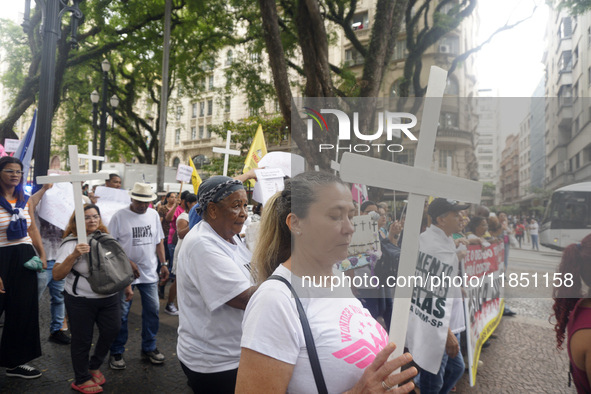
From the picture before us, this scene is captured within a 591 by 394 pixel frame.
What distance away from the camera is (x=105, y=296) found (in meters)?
3.54

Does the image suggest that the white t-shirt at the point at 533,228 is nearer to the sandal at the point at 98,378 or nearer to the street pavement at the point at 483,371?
the street pavement at the point at 483,371

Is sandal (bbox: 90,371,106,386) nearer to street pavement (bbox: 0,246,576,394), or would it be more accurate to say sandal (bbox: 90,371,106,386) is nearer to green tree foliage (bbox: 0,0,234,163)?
street pavement (bbox: 0,246,576,394)

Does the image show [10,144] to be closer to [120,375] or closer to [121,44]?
[120,375]

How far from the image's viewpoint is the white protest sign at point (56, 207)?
4.59 meters

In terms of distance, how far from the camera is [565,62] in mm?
1163

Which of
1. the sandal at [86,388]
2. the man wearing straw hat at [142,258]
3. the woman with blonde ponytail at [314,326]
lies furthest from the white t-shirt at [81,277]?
the woman with blonde ponytail at [314,326]

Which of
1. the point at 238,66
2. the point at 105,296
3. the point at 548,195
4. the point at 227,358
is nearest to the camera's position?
the point at 548,195

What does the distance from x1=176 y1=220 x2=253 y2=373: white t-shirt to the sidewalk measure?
1.78 m

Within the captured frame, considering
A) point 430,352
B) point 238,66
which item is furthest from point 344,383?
point 238,66

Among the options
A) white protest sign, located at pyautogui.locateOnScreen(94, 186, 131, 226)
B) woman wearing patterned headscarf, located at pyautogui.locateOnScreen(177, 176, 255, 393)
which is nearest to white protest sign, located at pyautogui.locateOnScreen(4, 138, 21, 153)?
white protest sign, located at pyautogui.locateOnScreen(94, 186, 131, 226)

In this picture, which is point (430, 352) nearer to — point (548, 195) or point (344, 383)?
point (344, 383)

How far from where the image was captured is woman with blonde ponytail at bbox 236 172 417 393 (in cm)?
115

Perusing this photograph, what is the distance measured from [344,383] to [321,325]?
0.56 feet

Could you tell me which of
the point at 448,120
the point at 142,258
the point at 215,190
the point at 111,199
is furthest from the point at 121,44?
the point at 448,120
